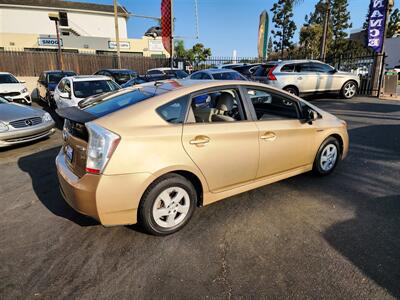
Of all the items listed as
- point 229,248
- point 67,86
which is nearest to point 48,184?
point 229,248

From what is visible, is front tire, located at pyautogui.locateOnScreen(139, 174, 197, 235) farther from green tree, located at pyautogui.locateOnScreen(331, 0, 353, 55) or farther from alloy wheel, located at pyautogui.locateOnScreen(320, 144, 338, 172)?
green tree, located at pyautogui.locateOnScreen(331, 0, 353, 55)

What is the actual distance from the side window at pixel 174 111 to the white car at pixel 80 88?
5914mm

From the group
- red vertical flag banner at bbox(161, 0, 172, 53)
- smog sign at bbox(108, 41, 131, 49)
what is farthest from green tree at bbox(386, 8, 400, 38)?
red vertical flag banner at bbox(161, 0, 172, 53)

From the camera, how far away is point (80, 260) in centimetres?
273

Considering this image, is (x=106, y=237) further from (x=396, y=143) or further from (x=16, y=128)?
(x=396, y=143)

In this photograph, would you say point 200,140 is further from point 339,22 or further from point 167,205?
point 339,22

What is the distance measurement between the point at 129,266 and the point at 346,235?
7.26 feet

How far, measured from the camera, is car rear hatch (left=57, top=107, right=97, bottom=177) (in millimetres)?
2779

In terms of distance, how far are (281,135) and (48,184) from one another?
3506 mm

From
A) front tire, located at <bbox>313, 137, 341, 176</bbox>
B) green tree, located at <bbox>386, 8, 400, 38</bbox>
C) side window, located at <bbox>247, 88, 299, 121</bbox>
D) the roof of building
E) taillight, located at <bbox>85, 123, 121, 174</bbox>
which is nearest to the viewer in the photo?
taillight, located at <bbox>85, 123, 121, 174</bbox>

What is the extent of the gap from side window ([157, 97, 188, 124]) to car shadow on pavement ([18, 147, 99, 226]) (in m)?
1.52

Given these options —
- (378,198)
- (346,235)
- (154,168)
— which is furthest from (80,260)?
(378,198)

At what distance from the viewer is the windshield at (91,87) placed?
8344mm

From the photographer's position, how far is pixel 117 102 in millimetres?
3256
